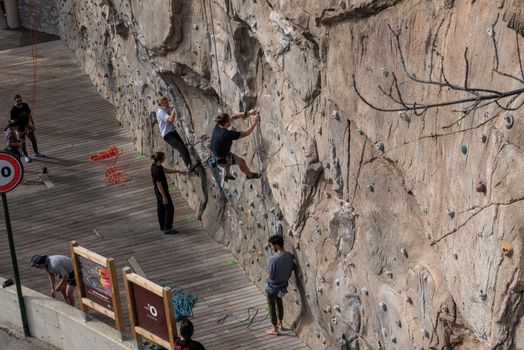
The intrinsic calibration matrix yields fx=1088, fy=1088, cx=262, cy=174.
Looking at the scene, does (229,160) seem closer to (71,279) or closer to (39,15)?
(71,279)

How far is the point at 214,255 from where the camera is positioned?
1662cm

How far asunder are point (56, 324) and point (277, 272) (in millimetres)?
3022

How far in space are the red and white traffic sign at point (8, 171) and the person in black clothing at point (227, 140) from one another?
2636 millimetres

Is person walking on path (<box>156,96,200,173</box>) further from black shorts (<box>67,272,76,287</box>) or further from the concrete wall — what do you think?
the concrete wall

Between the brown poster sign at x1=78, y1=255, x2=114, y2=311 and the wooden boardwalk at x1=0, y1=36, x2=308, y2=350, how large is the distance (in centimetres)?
150

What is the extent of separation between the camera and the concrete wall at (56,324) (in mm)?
13742

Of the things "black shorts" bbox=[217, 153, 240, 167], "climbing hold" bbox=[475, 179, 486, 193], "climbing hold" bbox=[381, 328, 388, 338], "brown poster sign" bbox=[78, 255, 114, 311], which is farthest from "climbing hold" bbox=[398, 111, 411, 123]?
"black shorts" bbox=[217, 153, 240, 167]

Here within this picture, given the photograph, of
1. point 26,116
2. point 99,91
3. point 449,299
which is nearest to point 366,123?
point 449,299

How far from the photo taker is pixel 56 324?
565 inches

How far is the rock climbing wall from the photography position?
9336mm

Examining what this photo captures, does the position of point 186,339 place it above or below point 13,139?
below

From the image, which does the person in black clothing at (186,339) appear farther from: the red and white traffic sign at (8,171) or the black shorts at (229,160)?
the black shorts at (229,160)

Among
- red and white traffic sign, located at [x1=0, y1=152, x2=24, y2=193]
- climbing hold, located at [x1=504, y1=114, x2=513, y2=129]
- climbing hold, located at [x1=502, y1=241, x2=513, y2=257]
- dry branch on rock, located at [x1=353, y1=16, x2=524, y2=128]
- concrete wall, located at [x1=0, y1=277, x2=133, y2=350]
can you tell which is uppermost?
dry branch on rock, located at [x1=353, y1=16, x2=524, y2=128]

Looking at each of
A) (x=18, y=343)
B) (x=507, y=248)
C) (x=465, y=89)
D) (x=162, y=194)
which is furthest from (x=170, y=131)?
(x=465, y=89)
